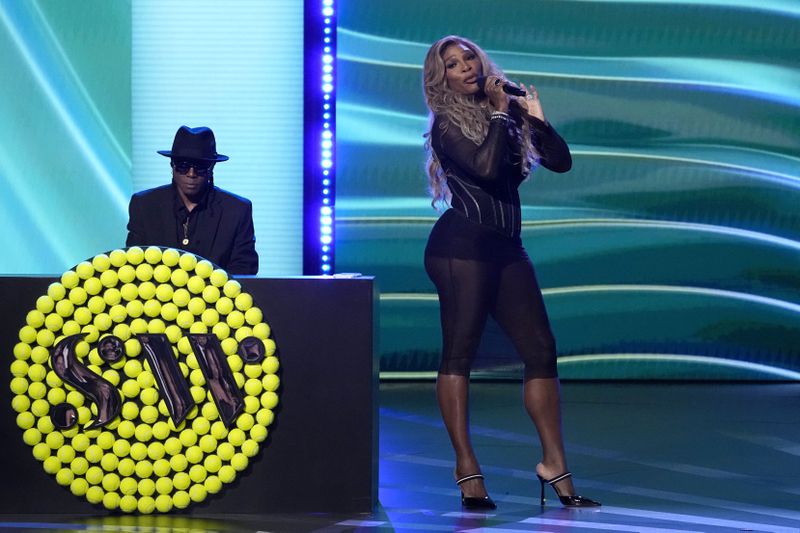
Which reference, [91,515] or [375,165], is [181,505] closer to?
[91,515]

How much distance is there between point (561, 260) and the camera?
6.30 meters

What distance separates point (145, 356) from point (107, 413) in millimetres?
183

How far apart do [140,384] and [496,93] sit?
1286 millimetres

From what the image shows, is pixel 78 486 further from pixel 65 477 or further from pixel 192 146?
pixel 192 146

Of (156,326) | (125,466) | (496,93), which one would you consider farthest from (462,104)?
(125,466)

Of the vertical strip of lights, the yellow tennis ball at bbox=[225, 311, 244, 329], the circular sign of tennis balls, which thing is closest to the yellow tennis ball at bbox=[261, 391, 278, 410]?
the circular sign of tennis balls

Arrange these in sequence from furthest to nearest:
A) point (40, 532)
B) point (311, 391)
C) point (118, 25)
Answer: point (118, 25) → point (311, 391) → point (40, 532)

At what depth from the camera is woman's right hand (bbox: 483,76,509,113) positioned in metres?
3.32

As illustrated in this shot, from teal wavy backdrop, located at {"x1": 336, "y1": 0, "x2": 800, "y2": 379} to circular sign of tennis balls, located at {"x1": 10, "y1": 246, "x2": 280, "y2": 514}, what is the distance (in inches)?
124

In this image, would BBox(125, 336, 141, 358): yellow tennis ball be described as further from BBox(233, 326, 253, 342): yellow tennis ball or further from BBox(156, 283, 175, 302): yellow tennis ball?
BBox(233, 326, 253, 342): yellow tennis ball

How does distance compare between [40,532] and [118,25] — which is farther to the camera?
[118,25]

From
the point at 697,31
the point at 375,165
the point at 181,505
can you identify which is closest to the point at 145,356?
the point at 181,505

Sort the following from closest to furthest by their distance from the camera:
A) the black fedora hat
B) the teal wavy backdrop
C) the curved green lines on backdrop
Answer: the black fedora hat → the curved green lines on backdrop → the teal wavy backdrop

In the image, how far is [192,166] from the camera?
363cm
